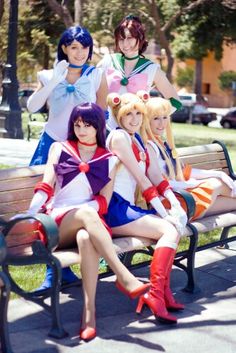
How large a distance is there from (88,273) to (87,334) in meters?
0.34

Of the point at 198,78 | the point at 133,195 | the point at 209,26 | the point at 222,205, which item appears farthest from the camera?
the point at 198,78

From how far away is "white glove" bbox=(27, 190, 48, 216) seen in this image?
13.7 ft

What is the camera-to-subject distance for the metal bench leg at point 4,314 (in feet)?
11.9

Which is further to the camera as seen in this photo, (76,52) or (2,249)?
(76,52)

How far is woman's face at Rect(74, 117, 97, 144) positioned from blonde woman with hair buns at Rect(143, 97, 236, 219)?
0.69 metres

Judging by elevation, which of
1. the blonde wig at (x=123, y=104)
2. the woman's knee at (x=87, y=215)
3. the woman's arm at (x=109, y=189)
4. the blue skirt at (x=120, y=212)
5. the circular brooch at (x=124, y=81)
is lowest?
the blue skirt at (x=120, y=212)

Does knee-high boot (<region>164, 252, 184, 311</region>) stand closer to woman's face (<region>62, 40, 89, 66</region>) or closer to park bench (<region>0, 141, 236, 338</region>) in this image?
park bench (<region>0, 141, 236, 338</region>)

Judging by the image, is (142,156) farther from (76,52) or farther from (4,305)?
(4,305)

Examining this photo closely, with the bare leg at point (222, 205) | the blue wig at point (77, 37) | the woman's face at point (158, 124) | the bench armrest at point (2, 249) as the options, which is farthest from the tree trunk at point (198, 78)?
the bench armrest at point (2, 249)

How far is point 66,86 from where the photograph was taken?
4.73 metres

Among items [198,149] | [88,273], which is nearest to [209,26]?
[198,149]

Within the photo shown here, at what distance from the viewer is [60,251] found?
13.6 ft

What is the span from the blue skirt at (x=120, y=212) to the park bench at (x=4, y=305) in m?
0.96

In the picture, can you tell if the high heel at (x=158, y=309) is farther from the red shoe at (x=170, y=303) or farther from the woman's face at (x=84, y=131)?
the woman's face at (x=84, y=131)
